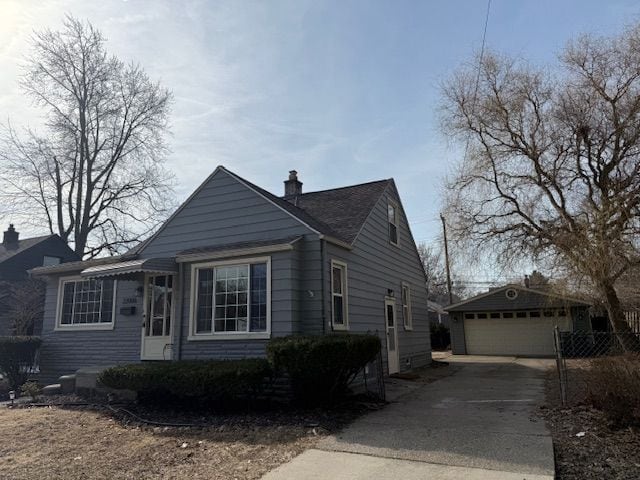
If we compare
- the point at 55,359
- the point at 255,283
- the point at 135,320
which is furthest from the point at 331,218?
the point at 55,359

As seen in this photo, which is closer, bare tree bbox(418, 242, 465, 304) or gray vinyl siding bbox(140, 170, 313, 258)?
gray vinyl siding bbox(140, 170, 313, 258)

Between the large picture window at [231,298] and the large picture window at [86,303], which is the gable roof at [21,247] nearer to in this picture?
the large picture window at [86,303]

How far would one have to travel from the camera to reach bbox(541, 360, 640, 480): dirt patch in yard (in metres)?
4.66

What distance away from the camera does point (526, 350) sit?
2305 centimetres

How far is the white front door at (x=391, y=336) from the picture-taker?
13.3 metres

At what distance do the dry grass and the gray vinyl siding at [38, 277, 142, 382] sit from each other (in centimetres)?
377

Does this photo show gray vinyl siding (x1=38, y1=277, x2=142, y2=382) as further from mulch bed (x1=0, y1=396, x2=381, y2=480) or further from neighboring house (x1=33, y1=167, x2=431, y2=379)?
mulch bed (x1=0, y1=396, x2=381, y2=480)

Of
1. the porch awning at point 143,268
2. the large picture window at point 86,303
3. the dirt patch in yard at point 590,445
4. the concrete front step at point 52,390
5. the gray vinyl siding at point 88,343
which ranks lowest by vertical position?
the dirt patch in yard at point 590,445

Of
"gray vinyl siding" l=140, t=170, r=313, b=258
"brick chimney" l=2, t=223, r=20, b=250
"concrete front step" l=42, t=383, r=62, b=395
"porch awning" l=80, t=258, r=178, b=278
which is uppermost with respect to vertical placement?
"brick chimney" l=2, t=223, r=20, b=250

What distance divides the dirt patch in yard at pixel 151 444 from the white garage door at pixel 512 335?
17881 mm

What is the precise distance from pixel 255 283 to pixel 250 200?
2049 mm

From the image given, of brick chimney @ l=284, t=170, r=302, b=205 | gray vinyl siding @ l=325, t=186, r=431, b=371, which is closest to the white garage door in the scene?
gray vinyl siding @ l=325, t=186, r=431, b=371

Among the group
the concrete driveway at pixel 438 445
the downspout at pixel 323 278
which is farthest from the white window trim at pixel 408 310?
the downspout at pixel 323 278

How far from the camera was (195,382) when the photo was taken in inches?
312
